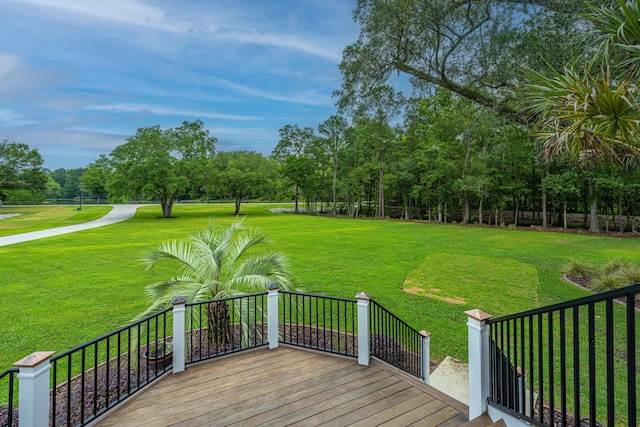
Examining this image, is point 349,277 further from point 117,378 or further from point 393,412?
point 117,378

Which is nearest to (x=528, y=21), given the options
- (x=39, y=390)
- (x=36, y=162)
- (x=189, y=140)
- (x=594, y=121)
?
(x=594, y=121)

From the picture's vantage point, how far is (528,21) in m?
7.14

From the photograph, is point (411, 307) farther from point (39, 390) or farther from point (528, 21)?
point (528, 21)

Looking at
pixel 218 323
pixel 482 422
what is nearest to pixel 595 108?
pixel 482 422

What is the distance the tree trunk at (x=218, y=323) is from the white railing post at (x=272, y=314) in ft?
2.40

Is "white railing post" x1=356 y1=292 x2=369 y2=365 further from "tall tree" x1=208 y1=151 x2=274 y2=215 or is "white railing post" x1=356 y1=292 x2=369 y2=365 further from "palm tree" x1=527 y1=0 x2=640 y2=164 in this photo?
"tall tree" x1=208 y1=151 x2=274 y2=215

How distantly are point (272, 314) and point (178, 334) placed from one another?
1.27 meters

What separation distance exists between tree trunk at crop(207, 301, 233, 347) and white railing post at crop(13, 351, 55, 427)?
2402 millimetres

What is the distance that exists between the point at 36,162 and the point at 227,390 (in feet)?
173

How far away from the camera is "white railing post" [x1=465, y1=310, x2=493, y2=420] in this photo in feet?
8.55

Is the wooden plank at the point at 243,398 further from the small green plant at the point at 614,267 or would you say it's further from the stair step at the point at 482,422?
the small green plant at the point at 614,267

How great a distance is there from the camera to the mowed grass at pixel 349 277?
5.85m

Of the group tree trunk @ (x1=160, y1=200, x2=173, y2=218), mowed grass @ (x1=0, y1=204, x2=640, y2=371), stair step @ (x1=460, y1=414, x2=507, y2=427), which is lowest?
mowed grass @ (x1=0, y1=204, x2=640, y2=371)

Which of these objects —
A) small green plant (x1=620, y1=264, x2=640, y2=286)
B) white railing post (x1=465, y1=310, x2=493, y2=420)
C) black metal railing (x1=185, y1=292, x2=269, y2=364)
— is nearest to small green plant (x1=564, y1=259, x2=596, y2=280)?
small green plant (x1=620, y1=264, x2=640, y2=286)
